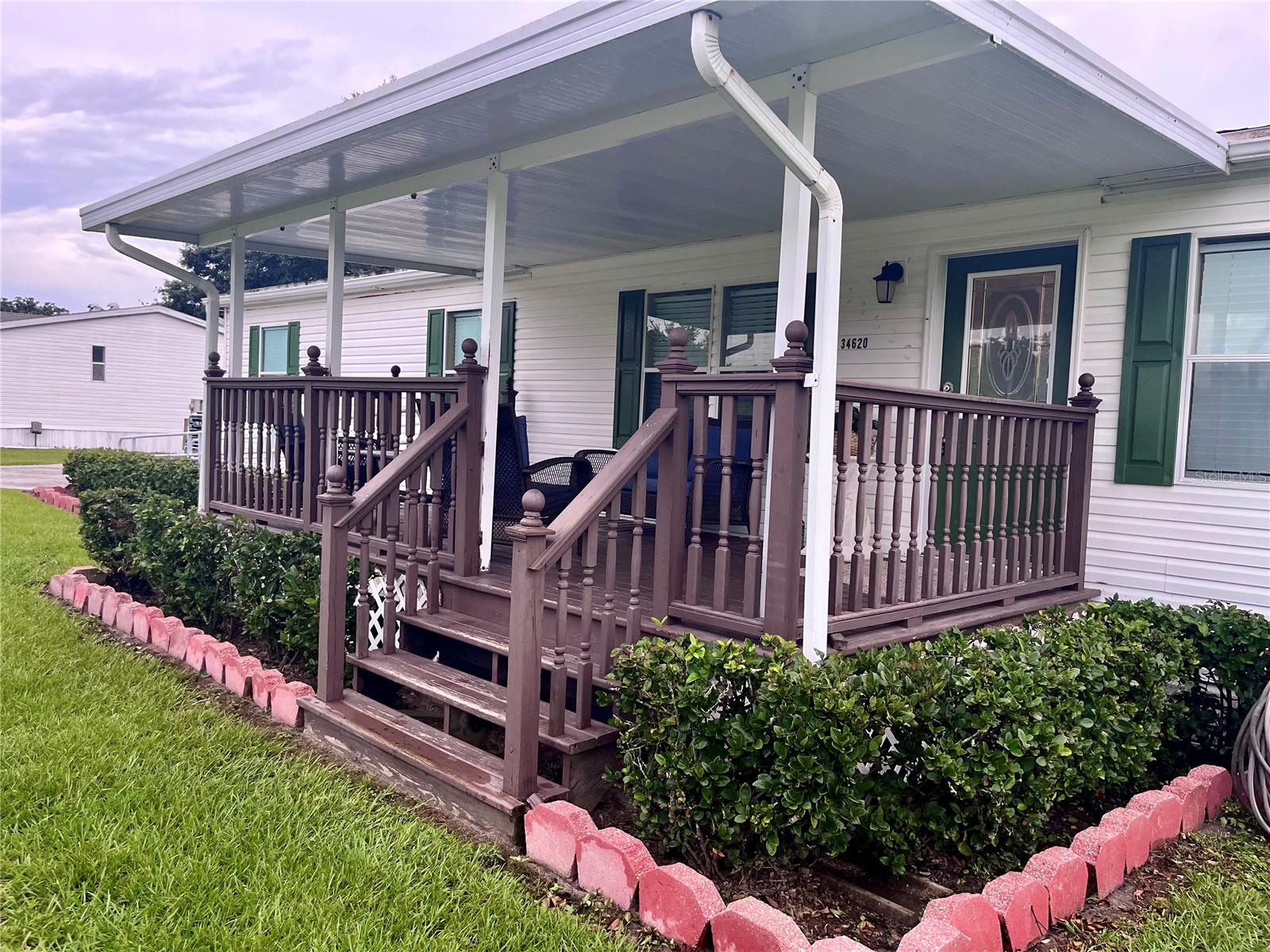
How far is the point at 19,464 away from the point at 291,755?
62.1 feet

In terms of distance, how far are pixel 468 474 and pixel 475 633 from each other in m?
0.84

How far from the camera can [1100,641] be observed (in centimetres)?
342

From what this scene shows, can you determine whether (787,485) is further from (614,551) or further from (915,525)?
(915,525)

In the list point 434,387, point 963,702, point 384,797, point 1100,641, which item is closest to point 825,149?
point 434,387

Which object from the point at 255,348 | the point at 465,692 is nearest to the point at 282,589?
the point at 465,692

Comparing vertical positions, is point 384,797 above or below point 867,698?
below

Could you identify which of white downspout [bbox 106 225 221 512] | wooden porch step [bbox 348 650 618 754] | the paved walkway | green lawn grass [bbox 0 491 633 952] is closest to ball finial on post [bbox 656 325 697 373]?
wooden porch step [bbox 348 650 618 754]

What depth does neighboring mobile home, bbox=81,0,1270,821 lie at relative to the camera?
3146mm

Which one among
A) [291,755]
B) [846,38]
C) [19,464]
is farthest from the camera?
[19,464]

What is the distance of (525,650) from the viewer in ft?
9.80

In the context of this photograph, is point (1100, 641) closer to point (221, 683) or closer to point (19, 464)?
point (221, 683)

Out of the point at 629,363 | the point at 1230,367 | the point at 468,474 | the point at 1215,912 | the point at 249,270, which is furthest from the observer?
the point at 249,270

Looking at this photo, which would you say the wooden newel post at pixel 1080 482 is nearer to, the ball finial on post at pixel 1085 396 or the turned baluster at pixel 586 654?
the ball finial on post at pixel 1085 396

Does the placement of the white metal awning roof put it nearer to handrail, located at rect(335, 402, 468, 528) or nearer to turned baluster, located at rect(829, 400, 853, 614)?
turned baluster, located at rect(829, 400, 853, 614)
